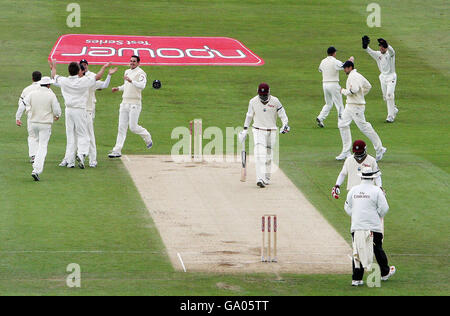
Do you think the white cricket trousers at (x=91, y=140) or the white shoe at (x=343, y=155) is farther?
the white shoe at (x=343, y=155)

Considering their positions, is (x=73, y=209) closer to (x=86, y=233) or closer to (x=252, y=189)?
(x=86, y=233)

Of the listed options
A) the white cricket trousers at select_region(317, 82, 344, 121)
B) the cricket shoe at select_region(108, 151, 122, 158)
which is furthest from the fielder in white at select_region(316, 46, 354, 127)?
the cricket shoe at select_region(108, 151, 122, 158)

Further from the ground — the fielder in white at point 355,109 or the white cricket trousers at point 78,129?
the fielder in white at point 355,109

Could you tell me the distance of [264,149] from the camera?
20000 millimetres

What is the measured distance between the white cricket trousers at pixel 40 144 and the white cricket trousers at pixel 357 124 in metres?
6.56

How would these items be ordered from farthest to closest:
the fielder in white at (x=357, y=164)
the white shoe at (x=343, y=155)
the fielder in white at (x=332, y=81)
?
the fielder in white at (x=332, y=81)
the white shoe at (x=343, y=155)
the fielder in white at (x=357, y=164)

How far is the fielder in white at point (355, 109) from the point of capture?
21.4m

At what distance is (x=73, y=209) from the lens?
1772 centimetres

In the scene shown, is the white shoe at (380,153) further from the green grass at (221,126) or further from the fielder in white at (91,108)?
the fielder in white at (91,108)

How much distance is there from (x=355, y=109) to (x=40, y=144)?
6.89m

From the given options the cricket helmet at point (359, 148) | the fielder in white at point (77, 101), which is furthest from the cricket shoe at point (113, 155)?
the cricket helmet at point (359, 148)

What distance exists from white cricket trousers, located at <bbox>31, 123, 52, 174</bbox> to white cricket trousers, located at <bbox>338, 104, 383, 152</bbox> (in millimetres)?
6565

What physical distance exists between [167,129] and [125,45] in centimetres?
895

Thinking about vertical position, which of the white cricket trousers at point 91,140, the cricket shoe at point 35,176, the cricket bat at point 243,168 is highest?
the white cricket trousers at point 91,140
